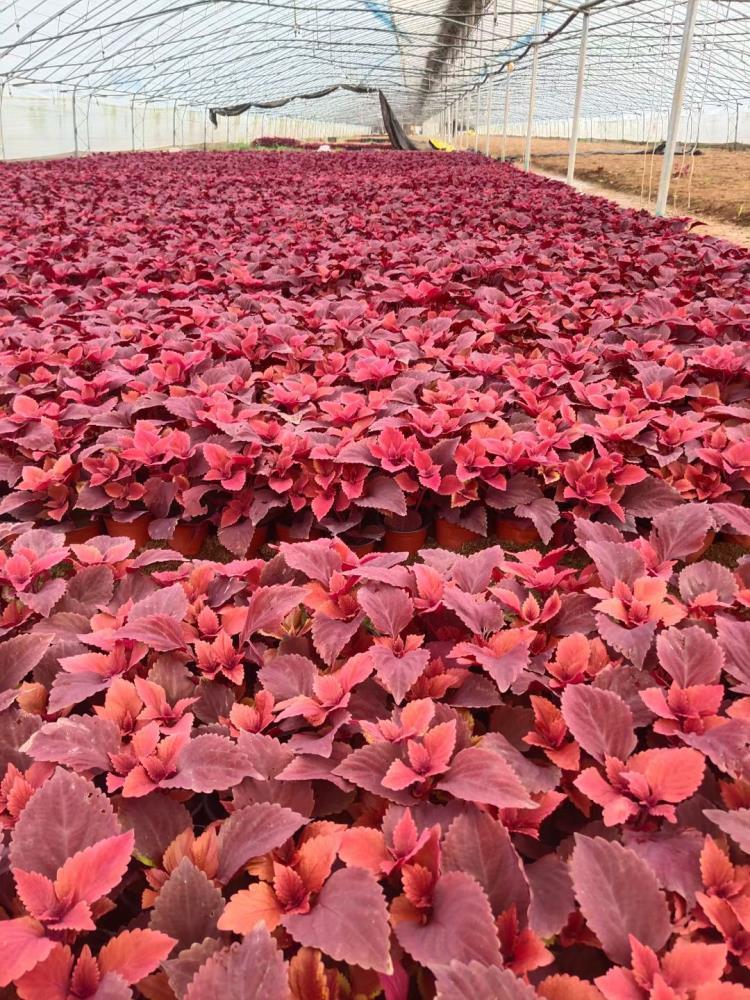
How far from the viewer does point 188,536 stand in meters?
2.71

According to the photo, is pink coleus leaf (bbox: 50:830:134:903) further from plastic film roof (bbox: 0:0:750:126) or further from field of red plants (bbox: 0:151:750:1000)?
plastic film roof (bbox: 0:0:750:126)

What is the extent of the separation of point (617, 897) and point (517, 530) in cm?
178

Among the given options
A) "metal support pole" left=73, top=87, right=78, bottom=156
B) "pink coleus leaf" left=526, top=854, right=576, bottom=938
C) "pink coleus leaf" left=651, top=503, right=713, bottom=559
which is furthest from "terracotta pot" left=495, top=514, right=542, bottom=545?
"metal support pole" left=73, top=87, right=78, bottom=156

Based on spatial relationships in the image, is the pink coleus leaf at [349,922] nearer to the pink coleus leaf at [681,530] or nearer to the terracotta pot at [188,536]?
the pink coleus leaf at [681,530]

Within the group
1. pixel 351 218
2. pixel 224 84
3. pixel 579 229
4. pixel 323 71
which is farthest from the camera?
pixel 323 71

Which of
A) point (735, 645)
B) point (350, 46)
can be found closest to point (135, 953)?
point (735, 645)

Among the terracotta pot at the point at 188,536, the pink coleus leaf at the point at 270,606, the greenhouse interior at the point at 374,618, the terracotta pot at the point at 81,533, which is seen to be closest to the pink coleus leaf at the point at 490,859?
the greenhouse interior at the point at 374,618

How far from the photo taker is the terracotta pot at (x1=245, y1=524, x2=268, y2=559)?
269 centimetres

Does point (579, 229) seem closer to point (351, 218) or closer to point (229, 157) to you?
point (351, 218)

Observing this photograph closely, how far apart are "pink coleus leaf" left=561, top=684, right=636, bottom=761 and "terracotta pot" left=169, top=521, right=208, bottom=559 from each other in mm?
1788

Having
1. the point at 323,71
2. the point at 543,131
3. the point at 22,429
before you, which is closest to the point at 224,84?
the point at 323,71

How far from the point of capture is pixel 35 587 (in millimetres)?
1729

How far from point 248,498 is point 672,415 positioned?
5.66ft

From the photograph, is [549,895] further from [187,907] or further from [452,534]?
[452,534]
